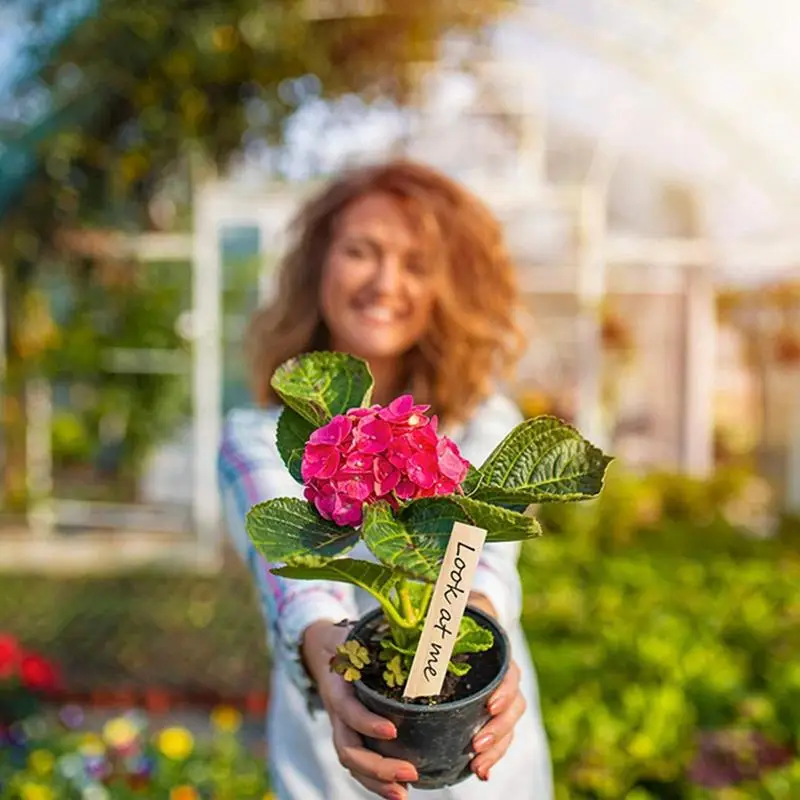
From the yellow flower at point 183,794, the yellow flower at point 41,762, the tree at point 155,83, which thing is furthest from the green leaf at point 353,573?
the tree at point 155,83

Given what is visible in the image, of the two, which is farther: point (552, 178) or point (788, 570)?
point (552, 178)

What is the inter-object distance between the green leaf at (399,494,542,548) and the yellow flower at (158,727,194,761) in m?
1.85

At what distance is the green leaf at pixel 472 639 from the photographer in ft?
2.42

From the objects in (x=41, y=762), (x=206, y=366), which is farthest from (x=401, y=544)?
(x=206, y=366)

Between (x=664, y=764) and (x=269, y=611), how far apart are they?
1278 mm

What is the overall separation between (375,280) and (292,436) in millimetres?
538

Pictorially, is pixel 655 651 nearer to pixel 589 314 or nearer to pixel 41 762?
pixel 41 762

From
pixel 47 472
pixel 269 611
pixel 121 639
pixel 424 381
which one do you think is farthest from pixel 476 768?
pixel 47 472

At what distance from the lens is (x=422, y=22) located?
13.8 feet

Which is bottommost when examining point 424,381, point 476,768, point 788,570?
point 788,570

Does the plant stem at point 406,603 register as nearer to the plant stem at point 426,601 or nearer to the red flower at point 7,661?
the plant stem at point 426,601

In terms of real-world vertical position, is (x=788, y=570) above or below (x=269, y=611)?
below

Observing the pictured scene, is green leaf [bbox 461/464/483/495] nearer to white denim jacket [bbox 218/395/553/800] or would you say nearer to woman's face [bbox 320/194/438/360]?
white denim jacket [bbox 218/395/553/800]

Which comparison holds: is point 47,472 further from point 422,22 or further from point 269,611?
point 269,611
